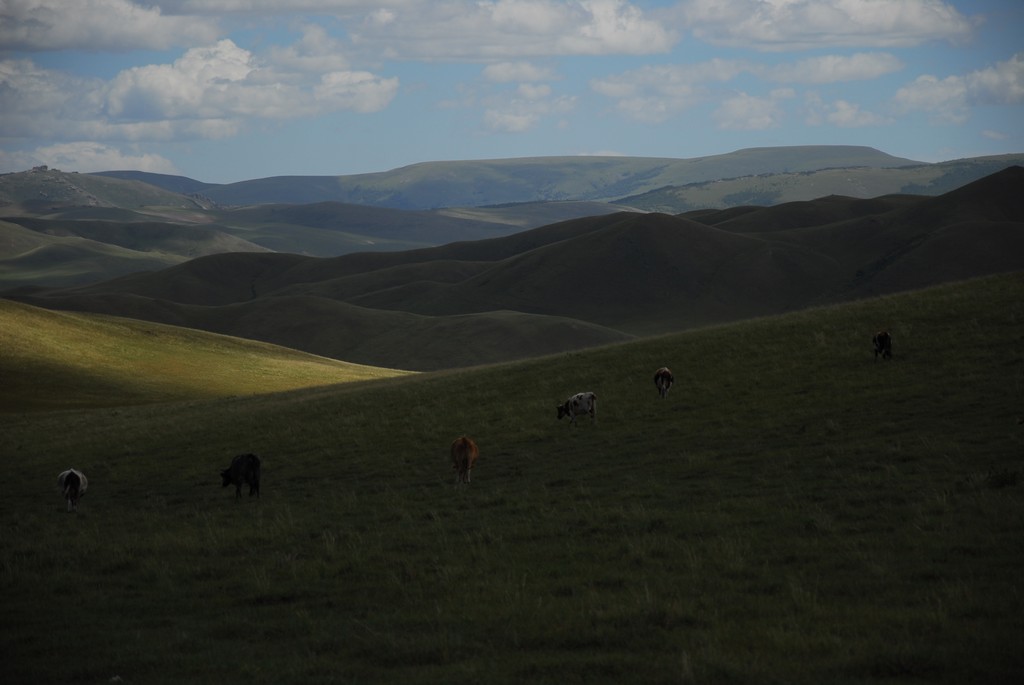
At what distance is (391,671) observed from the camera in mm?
10609

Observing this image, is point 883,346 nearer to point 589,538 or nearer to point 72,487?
point 589,538

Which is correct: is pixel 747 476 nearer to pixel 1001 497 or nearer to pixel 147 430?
pixel 1001 497

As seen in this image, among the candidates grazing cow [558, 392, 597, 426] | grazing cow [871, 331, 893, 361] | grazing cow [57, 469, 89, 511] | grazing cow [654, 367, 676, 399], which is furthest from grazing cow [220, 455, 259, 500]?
grazing cow [871, 331, 893, 361]

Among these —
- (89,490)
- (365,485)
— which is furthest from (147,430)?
(365,485)

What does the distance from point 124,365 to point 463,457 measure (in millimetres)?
53933

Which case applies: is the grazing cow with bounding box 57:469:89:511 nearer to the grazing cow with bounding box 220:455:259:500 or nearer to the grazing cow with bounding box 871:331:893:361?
the grazing cow with bounding box 220:455:259:500

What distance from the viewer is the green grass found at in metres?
10.9

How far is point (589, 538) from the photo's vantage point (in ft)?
55.5

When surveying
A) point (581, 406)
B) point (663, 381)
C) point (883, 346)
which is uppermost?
point (883, 346)

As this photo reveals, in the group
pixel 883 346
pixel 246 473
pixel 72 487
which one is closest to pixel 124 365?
pixel 72 487

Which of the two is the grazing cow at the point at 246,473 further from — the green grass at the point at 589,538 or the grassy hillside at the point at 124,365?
the grassy hillside at the point at 124,365

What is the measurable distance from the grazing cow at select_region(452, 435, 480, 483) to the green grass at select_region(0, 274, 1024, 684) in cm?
74

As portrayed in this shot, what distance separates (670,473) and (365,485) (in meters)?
7.52

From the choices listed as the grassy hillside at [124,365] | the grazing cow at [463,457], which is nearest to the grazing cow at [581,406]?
the grazing cow at [463,457]
